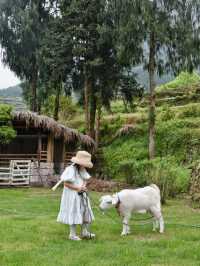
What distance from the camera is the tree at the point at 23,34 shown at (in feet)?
103

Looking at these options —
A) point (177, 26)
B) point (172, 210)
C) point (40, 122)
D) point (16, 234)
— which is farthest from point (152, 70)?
point (16, 234)

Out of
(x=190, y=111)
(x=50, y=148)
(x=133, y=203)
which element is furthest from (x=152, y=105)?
(x=133, y=203)

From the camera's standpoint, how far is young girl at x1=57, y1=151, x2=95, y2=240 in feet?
28.3

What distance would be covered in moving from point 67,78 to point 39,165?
727 centimetres

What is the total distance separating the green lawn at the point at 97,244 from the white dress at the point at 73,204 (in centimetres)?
40

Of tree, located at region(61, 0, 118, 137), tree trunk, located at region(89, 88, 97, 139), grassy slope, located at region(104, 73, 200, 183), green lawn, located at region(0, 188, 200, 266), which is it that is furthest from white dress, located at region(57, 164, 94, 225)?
tree trunk, located at region(89, 88, 97, 139)

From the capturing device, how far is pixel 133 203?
9312 millimetres

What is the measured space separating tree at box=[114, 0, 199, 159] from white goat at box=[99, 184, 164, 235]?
44.4ft

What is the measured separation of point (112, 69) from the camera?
1070 inches

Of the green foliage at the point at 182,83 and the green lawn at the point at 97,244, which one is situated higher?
the green foliage at the point at 182,83

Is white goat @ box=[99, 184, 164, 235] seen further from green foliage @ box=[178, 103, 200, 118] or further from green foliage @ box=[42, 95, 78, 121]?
green foliage @ box=[42, 95, 78, 121]

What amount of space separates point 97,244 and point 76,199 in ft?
3.09

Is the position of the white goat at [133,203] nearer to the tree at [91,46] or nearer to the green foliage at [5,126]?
the green foliage at [5,126]

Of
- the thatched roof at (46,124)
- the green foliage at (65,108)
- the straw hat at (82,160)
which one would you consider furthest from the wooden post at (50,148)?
the straw hat at (82,160)
